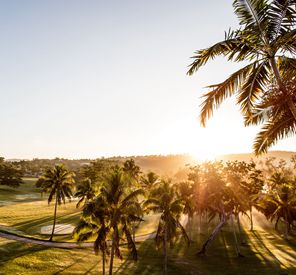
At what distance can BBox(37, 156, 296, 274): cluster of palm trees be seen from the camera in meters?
32.3

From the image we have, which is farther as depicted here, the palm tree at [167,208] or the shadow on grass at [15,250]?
the palm tree at [167,208]

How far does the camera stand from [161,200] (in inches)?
1682

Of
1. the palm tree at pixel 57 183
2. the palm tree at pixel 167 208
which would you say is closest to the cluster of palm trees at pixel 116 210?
the palm tree at pixel 167 208

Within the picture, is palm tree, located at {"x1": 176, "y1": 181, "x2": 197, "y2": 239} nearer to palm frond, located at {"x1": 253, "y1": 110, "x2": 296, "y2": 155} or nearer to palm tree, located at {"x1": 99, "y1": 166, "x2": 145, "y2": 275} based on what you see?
palm tree, located at {"x1": 99, "y1": 166, "x2": 145, "y2": 275}

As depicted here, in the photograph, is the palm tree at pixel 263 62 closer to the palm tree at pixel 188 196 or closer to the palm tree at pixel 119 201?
the palm tree at pixel 119 201

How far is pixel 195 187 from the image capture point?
6353 centimetres

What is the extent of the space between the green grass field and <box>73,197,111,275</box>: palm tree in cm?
811

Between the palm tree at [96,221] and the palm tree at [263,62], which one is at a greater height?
the palm tree at [263,62]

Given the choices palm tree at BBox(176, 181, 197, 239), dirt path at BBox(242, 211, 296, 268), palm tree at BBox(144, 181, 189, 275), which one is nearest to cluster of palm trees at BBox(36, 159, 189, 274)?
palm tree at BBox(144, 181, 189, 275)

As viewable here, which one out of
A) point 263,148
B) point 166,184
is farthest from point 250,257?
point 263,148

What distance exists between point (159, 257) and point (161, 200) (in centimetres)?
1494

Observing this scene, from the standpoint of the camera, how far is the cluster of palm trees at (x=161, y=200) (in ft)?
106

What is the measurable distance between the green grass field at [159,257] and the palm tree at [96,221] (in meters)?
8.11

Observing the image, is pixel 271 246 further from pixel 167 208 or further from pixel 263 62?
pixel 263 62
